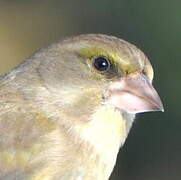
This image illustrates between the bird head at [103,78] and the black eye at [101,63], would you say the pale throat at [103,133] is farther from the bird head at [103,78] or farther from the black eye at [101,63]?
the black eye at [101,63]

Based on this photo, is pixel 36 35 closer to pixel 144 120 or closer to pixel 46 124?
pixel 144 120

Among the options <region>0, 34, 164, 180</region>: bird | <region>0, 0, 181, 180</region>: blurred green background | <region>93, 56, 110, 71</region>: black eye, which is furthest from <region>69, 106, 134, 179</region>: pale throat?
<region>0, 0, 181, 180</region>: blurred green background

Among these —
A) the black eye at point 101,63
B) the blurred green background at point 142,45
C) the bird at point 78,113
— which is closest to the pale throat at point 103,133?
the bird at point 78,113

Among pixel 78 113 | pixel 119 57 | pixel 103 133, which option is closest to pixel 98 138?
pixel 103 133

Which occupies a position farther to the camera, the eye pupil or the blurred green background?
the blurred green background

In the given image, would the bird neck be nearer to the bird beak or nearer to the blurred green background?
the bird beak

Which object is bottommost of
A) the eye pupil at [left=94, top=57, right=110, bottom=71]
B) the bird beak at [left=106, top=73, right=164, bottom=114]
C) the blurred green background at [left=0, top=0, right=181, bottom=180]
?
the blurred green background at [left=0, top=0, right=181, bottom=180]

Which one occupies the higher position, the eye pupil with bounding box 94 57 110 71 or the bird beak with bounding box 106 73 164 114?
the eye pupil with bounding box 94 57 110 71
